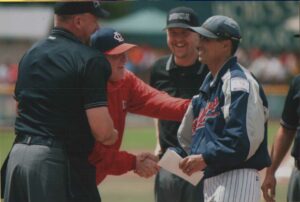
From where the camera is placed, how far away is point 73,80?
394cm

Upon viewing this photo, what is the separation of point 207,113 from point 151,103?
2.75 feet

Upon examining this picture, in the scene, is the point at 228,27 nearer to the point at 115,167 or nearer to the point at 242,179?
the point at 242,179

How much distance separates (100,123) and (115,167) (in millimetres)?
490

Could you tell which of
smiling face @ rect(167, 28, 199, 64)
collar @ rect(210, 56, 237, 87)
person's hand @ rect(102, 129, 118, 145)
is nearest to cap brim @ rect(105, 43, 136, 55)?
person's hand @ rect(102, 129, 118, 145)

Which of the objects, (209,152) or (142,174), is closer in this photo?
(209,152)

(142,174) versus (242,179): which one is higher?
(242,179)

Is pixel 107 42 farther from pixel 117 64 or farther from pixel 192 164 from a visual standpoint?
pixel 192 164

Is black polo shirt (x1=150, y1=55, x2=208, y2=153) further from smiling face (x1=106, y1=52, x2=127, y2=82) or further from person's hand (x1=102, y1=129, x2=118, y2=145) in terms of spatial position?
person's hand (x1=102, y1=129, x2=118, y2=145)

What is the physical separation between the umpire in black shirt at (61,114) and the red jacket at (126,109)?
0.54ft

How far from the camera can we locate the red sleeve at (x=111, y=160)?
421 cm

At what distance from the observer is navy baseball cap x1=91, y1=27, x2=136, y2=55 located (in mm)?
4262

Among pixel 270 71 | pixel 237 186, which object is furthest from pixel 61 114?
pixel 270 71

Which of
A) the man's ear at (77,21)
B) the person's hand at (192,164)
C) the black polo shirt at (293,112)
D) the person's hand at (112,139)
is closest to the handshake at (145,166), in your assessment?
the person's hand at (112,139)

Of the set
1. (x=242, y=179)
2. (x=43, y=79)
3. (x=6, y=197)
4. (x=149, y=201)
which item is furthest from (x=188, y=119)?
(x=149, y=201)
